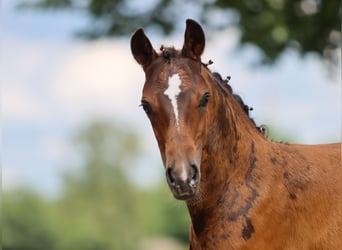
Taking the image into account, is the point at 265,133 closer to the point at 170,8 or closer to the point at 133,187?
the point at 170,8

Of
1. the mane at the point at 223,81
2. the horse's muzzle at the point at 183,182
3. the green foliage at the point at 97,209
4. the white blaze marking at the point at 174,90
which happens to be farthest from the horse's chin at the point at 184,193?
the green foliage at the point at 97,209

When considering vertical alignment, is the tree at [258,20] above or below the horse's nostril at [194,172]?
above

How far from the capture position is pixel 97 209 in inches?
2498

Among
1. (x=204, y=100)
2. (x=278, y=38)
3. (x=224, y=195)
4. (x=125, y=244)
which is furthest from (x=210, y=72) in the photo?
(x=125, y=244)

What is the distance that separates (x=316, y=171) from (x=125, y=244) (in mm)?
49206

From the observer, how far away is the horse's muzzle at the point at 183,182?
19.8 feet

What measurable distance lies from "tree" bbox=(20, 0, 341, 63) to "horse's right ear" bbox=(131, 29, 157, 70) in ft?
37.3

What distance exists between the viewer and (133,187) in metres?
66.4

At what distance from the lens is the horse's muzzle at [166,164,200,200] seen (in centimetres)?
602

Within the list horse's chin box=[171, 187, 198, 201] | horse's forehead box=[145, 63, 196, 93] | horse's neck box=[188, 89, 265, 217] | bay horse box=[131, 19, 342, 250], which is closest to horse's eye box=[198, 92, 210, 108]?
bay horse box=[131, 19, 342, 250]

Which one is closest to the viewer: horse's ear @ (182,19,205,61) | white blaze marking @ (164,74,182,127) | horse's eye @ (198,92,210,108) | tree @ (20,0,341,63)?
white blaze marking @ (164,74,182,127)

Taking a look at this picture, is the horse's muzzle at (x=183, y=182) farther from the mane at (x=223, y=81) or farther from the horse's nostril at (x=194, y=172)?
the mane at (x=223, y=81)

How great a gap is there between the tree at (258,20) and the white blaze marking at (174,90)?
38.3ft

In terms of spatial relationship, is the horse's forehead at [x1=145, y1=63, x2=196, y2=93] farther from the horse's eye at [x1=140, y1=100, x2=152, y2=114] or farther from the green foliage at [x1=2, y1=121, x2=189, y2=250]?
the green foliage at [x1=2, y1=121, x2=189, y2=250]
